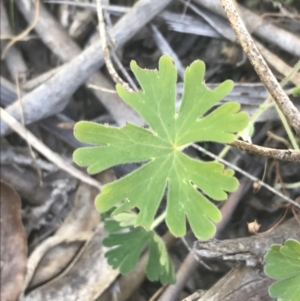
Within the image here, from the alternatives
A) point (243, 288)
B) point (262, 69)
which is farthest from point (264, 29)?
point (243, 288)

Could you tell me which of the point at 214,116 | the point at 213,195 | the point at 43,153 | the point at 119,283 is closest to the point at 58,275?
→ the point at 119,283

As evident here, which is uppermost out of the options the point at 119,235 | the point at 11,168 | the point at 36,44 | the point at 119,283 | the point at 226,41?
the point at 36,44

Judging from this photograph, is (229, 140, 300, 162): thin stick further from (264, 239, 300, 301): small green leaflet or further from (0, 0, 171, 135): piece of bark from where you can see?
(0, 0, 171, 135): piece of bark

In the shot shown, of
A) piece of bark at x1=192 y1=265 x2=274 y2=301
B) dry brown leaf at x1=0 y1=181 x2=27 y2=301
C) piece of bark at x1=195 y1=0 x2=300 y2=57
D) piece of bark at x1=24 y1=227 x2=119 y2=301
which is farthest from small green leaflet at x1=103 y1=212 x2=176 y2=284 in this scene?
piece of bark at x1=195 y1=0 x2=300 y2=57

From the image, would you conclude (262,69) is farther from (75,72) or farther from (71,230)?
(71,230)

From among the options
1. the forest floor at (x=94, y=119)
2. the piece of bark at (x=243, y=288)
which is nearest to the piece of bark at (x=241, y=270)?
the piece of bark at (x=243, y=288)

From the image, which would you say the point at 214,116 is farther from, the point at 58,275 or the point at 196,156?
the point at 58,275
